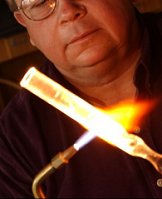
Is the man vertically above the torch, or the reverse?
the torch

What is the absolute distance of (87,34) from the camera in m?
0.83

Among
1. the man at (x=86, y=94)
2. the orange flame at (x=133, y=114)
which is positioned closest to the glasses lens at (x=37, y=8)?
the man at (x=86, y=94)

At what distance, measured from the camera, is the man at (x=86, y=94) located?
839 mm

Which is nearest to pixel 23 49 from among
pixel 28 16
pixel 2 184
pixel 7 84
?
pixel 7 84

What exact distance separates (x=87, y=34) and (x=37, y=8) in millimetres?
139

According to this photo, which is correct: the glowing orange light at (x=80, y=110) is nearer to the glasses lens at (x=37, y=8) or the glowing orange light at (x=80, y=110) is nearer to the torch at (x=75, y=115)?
the torch at (x=75, y=115)

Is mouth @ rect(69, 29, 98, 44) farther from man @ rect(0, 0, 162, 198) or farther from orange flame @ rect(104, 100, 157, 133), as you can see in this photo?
orange flame @ rect(104, 100, 157, 133)

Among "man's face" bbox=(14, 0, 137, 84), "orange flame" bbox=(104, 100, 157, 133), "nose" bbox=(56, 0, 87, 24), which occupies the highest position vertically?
"nose" bbox=(56, 0, 87, 24)

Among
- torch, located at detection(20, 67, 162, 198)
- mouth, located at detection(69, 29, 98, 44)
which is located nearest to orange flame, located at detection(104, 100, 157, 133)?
mouth, located at detection(69, 29, 98, 44)

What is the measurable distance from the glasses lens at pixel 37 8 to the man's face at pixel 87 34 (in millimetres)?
13

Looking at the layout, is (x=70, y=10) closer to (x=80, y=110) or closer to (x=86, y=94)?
(x=86, y=94)

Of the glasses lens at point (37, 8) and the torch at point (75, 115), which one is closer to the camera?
the torch at point (75, 115)

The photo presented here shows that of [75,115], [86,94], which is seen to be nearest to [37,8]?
[86,94]

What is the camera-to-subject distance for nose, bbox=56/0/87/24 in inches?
32.2
